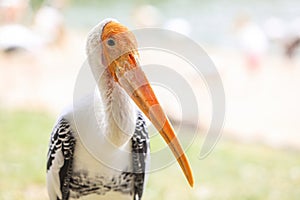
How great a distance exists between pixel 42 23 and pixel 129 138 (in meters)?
1.90

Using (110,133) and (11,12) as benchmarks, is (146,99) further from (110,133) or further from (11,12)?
(11,12)

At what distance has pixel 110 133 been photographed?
1.15 meters

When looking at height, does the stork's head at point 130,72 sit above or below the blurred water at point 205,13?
below

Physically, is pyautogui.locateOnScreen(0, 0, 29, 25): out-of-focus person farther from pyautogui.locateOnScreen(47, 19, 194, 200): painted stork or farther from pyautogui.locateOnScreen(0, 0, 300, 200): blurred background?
pyautogui.locateOnScreen(47, 19, 194, 200): painted stork

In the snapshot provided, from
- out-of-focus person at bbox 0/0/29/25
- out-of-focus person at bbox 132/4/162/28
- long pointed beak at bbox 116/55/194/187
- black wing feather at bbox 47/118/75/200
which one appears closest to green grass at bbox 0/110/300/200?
black wing feather at bbox 47/118/75/200

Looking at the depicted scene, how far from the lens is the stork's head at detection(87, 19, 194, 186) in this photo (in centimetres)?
108

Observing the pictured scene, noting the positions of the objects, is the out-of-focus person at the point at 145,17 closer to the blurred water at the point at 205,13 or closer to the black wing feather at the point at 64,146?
the blurred water at the point at 205,13

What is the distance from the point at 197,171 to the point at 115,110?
3.66ft

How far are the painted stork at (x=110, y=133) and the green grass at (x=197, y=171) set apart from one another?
23.8 inches

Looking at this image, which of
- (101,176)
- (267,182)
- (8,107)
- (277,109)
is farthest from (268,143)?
(101,176)

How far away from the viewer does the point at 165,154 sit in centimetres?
118

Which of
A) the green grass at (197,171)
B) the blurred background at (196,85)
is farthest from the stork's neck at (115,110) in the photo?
the green grass at (197,171)

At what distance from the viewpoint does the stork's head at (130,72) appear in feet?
3.54

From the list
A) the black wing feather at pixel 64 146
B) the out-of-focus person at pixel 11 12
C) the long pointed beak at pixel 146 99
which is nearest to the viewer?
the long pointed beak at pixel 146 99
